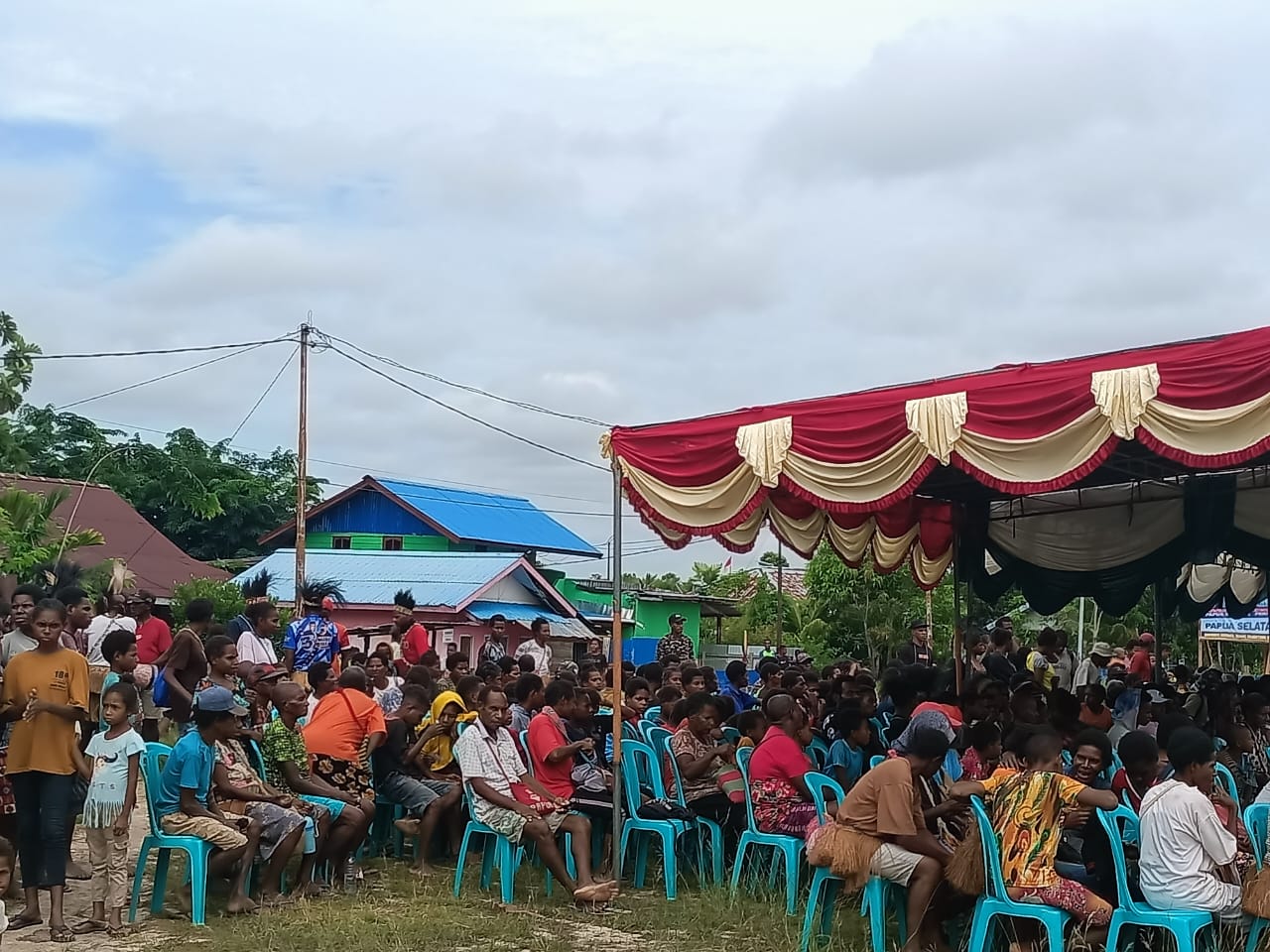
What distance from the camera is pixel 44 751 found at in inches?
247

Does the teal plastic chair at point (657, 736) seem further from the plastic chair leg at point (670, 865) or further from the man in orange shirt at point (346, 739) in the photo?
the man in orange shirt at point (346, 739)

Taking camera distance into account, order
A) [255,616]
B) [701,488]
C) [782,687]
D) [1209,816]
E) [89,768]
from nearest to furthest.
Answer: [1209,816] < [89,768] < [701,488] < [255,616] < [782,687]

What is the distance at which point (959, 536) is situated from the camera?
12.1 m

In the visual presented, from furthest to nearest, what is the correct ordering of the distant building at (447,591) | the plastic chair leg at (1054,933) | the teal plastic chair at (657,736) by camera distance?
the distant building at (447,591)
the teal plastic chair at (657,736)
the plastic chair leg at (1054,933)

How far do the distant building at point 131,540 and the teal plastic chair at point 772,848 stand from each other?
864 inches

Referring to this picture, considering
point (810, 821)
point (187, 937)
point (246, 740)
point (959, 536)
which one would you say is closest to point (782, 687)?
point (959, 536)

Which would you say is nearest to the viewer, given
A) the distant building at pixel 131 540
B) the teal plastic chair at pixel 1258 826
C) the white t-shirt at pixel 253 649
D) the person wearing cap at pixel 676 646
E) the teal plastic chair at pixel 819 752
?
the teal plastic chair at pixel 1258 826

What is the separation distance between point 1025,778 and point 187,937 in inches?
154

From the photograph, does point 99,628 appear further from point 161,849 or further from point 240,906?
point 240,906

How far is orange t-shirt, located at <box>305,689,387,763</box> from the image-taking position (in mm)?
7656

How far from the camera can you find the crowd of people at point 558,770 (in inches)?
214

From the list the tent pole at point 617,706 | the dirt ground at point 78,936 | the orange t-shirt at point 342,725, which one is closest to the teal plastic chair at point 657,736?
the tent pole at point 617,706

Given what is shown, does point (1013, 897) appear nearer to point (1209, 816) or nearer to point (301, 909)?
point (1209, 816)

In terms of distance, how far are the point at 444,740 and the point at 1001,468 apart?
13.2 ft
